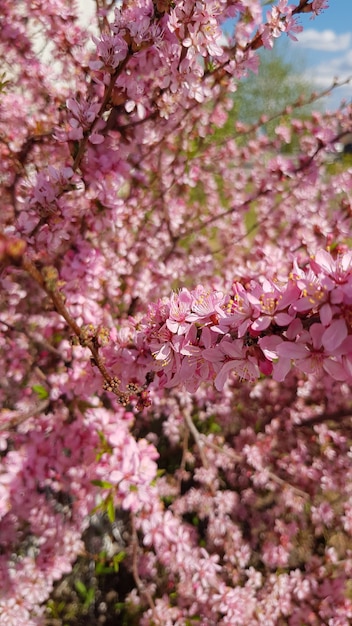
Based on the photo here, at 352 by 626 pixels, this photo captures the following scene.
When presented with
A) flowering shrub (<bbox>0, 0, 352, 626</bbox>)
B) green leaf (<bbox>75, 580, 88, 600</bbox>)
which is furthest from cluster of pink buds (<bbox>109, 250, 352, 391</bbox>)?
green leaf (<bbox>75, 580, 88, 600</bbox>)

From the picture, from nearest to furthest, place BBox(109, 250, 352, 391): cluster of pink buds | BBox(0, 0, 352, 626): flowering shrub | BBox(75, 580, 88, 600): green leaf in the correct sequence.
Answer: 1. BBox(109, 250, 352, 391): cluster of pink buds
2. BBox(0, 0, 352, 626): flowering shrub
3. BBox(75, 580, 88, 600): green leaf

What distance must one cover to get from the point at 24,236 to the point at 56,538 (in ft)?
6.70

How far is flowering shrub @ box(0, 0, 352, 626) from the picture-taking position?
1.15 metres

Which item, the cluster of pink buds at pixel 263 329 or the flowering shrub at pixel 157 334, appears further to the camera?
the flowering shrub at pixel 157 334

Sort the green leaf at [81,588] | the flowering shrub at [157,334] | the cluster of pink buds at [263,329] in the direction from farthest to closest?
the green leaf at [81,588]
the flowering shrub at [157,334]
the cluster of pink buds at [263,329]

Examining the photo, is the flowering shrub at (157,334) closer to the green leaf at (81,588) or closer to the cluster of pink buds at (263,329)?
the cluster of pink buds at (263,329)

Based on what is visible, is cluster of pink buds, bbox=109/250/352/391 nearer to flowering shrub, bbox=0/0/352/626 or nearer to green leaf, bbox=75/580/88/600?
flowering shrub, bbox=0/0/352/626

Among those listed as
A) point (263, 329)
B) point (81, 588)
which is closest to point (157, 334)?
point (263, 329)

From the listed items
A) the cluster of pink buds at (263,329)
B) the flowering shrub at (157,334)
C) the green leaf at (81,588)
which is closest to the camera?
the cluster of pink buds at (263,329)

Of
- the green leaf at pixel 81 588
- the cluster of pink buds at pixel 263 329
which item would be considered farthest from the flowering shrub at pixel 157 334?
the green leaf at pixel 81 588

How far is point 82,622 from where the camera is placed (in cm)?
339

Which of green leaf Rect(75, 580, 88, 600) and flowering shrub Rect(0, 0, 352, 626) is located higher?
flowering shrub Rect(0, 0, 352, 626)

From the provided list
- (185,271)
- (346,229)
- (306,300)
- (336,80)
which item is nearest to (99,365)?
(306,300)

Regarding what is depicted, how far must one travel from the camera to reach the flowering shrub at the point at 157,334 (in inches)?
45.4
